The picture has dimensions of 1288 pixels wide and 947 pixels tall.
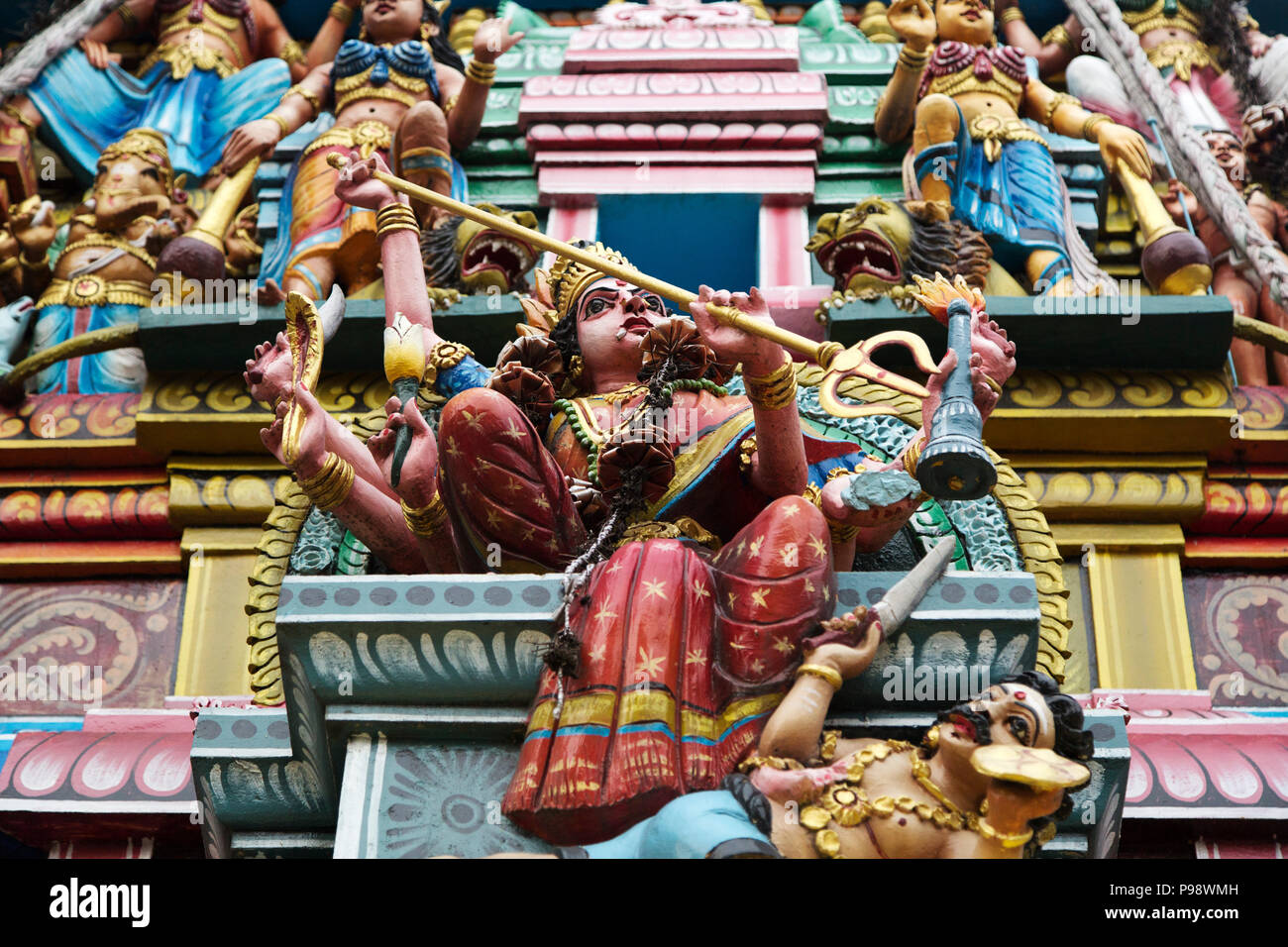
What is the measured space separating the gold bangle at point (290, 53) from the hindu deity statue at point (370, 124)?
1.16 feet

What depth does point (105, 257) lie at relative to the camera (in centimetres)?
870

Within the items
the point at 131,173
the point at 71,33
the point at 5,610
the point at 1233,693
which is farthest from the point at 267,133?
the point at 1233,693

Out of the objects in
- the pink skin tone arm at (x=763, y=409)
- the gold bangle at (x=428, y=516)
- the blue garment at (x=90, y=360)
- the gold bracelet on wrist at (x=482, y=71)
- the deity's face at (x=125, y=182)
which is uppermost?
the gold bracelet on wrist at (x=482, y=71)

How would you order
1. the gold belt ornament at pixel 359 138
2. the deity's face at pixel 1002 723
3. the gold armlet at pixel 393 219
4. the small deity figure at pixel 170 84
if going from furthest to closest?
1. the small deity figure at pixel 170 84
2. the gold belt ornament at pixel 359 138
3. the gold armlet at pixel 393 219
4. the deity's face at pixel 1002 723

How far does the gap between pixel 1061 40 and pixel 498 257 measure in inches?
136

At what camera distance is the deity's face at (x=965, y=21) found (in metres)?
8.98

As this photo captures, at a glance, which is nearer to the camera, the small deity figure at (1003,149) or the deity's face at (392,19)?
the small deity figure at (1003,149)

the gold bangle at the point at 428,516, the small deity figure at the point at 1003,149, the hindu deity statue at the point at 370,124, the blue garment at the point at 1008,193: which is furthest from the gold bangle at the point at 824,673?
the blue garment at the point at 1008,193

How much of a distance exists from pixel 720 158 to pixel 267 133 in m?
2.00

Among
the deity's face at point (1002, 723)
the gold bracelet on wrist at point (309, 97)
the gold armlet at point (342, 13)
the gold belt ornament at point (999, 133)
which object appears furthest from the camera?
the gold armlet at point (342, 13)

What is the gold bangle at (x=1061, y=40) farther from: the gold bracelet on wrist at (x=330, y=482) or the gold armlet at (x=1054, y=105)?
the gold bracelet on wrist at (x=330, y=482)

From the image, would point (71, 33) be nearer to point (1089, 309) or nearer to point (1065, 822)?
point (1089, 309)

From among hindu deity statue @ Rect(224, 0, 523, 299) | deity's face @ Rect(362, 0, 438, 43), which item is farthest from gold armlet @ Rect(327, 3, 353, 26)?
deity's face @ Rect(362, 0, 438, 43)

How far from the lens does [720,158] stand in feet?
28.6
